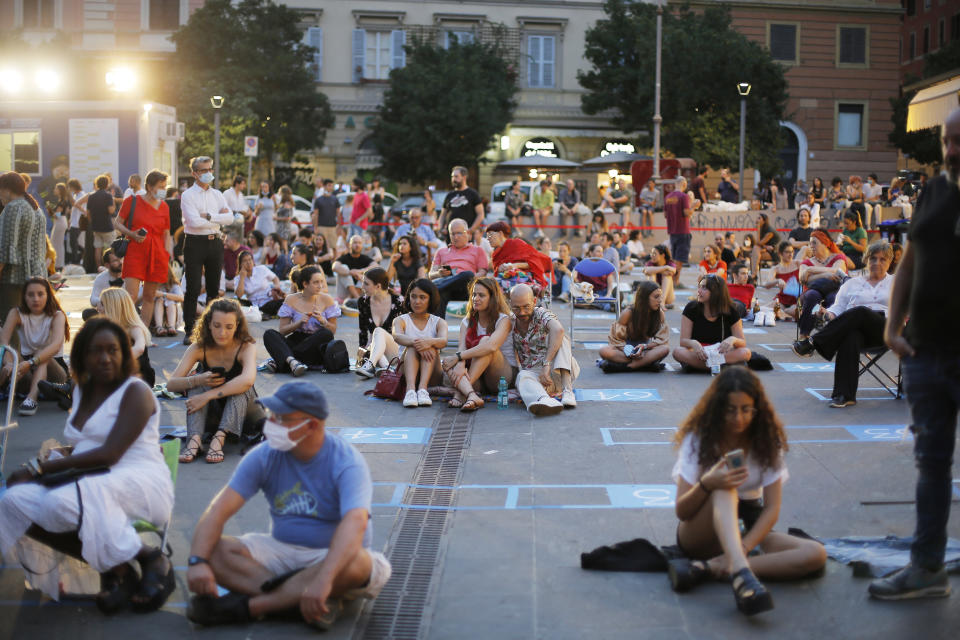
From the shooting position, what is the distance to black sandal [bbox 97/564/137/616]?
5.46m

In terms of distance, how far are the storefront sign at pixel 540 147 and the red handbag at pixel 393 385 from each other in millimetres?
41604

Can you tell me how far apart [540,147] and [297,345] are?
40.7 metres

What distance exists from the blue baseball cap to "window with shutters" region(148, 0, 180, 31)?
1842 inches

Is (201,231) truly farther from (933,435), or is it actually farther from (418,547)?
(933,435)

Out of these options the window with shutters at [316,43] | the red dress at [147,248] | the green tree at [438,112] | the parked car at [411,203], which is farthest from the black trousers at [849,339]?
the window with shutters at [316,43]

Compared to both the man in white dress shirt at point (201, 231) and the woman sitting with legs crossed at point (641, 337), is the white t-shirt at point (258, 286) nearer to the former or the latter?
the man in white dress shirt at point (201, 231)

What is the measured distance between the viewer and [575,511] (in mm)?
7172

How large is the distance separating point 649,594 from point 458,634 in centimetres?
99

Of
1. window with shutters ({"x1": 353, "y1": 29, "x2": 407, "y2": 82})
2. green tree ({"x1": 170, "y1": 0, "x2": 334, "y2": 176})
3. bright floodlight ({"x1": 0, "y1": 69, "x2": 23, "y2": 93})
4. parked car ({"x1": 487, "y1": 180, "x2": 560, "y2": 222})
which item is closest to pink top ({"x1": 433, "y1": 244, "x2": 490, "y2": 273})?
parked car ({"x1": 487, "y1": 180, "x2": 560, "y2": 222})

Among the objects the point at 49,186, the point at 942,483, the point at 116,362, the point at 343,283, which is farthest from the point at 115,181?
the point at 942,483

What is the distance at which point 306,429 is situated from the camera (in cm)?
523

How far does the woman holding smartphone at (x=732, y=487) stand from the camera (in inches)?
219

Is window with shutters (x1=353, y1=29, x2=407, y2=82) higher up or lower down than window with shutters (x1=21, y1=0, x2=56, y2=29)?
lower down

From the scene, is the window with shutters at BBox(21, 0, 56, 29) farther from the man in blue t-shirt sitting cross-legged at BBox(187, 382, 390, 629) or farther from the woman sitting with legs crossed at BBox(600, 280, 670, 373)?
the man in blue t-shirt sitting cross-legged at BBox(187, 382, 390, 629)
